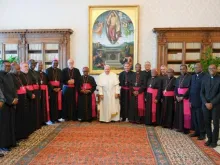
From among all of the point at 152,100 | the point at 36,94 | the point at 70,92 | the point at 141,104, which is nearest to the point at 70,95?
the point at 70,92

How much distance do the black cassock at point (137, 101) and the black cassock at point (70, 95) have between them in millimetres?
1673

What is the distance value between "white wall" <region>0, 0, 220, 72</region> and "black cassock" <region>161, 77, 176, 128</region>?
103 inches

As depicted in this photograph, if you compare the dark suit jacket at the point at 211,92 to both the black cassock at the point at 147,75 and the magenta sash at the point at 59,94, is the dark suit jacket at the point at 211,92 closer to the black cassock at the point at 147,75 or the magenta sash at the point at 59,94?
the black cassock at the point at 147,75

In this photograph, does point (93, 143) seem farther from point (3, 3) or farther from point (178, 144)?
point (3, 3)

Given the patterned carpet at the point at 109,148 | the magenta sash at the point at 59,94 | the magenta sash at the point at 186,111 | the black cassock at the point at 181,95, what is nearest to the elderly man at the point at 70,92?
the magenta sash at the point at 59,94

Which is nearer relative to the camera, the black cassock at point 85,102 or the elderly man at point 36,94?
the elderly man at point 36,94

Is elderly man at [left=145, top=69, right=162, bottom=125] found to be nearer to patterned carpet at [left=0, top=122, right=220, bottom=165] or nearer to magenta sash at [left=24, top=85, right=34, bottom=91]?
patterned carpet at [left=0, top=122, right=220, bottom=165]

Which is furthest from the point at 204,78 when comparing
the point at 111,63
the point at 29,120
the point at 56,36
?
the point at 56,36

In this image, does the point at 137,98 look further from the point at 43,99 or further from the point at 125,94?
the point at 43,99

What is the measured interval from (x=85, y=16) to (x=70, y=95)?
3.28 meters

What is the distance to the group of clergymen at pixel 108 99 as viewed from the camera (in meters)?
5.18

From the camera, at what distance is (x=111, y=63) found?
31.8 ft

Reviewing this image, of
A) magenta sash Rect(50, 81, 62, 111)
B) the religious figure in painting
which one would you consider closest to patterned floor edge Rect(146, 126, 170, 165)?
magenta sash Rect(50, 81, 62, 111)

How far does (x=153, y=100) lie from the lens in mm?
7367
